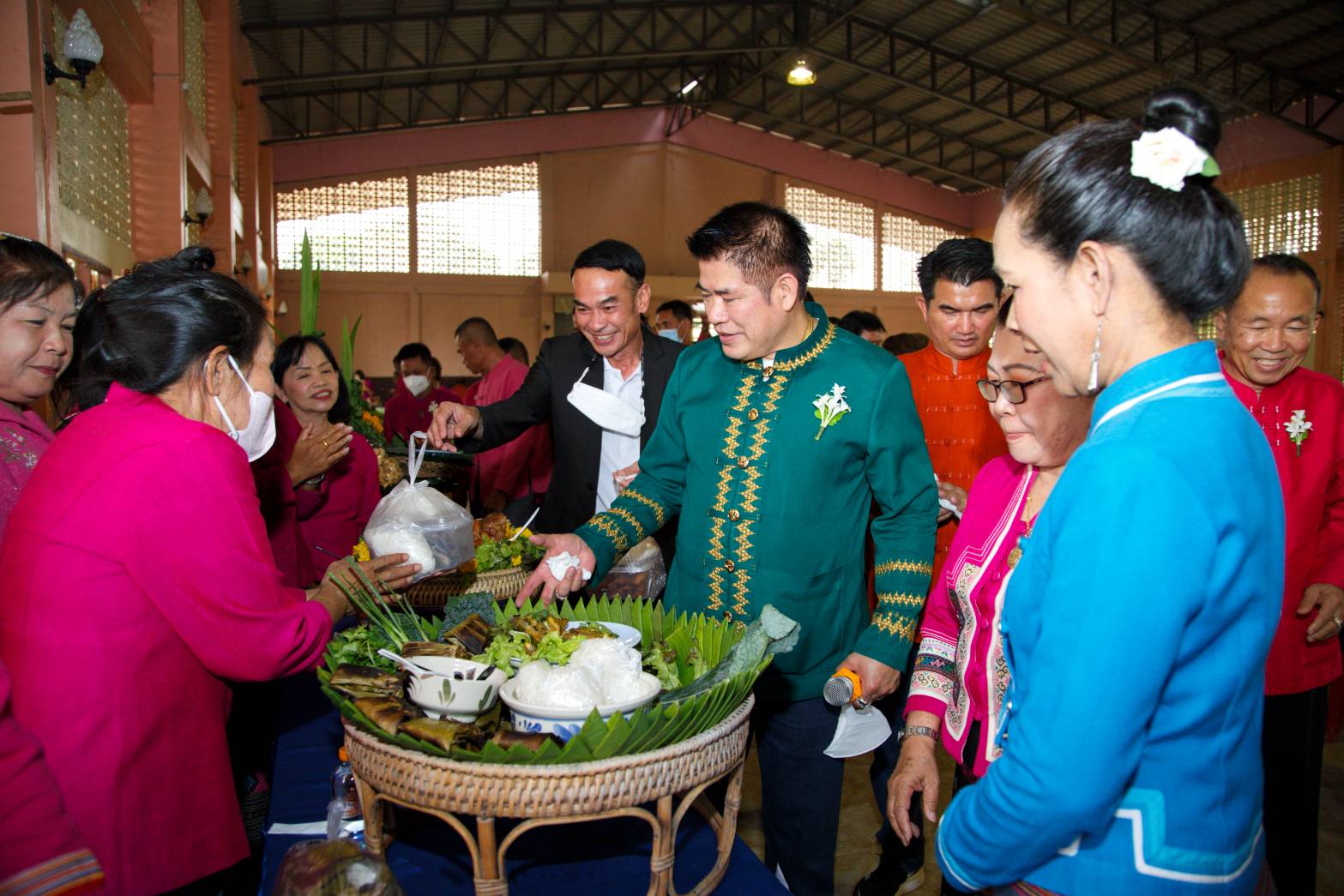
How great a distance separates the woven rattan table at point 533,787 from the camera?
1031mm

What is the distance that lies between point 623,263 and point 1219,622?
2229mm

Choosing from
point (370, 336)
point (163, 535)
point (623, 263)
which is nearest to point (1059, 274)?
point (163, 535)

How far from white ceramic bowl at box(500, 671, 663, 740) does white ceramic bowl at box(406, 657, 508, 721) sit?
0.03 meters

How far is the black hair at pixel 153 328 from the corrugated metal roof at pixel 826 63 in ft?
27.7

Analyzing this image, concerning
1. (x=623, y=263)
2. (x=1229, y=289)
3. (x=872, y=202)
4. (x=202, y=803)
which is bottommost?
(x=202, y=803)

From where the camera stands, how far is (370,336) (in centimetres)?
1421

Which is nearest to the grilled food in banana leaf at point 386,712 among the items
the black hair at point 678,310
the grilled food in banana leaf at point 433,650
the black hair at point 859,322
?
the grilled food in banana leaf at point 433,650

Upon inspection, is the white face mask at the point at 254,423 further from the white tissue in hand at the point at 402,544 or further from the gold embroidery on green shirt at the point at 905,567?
the gold embroidery on green shirt at the point at 905,567

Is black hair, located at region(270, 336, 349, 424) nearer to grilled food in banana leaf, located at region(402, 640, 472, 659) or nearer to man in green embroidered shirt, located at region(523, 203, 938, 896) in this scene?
man in green embroidered shirt, located at region(523, 203, 938, 896)

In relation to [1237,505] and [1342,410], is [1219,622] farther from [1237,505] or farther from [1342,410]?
[1342,410]

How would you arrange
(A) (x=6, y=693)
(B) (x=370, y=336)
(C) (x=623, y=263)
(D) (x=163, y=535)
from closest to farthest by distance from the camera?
(A) (x=6, y=693)
(D) (x=163, y=535)
(C) (x=623, y=263)
(B) (x=370, y=336)

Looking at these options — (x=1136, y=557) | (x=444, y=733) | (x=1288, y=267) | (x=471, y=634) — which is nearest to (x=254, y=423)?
(x=471, y=634)

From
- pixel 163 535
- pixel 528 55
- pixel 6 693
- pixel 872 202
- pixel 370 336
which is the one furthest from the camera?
pixel 872 202

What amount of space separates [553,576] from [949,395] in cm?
137
